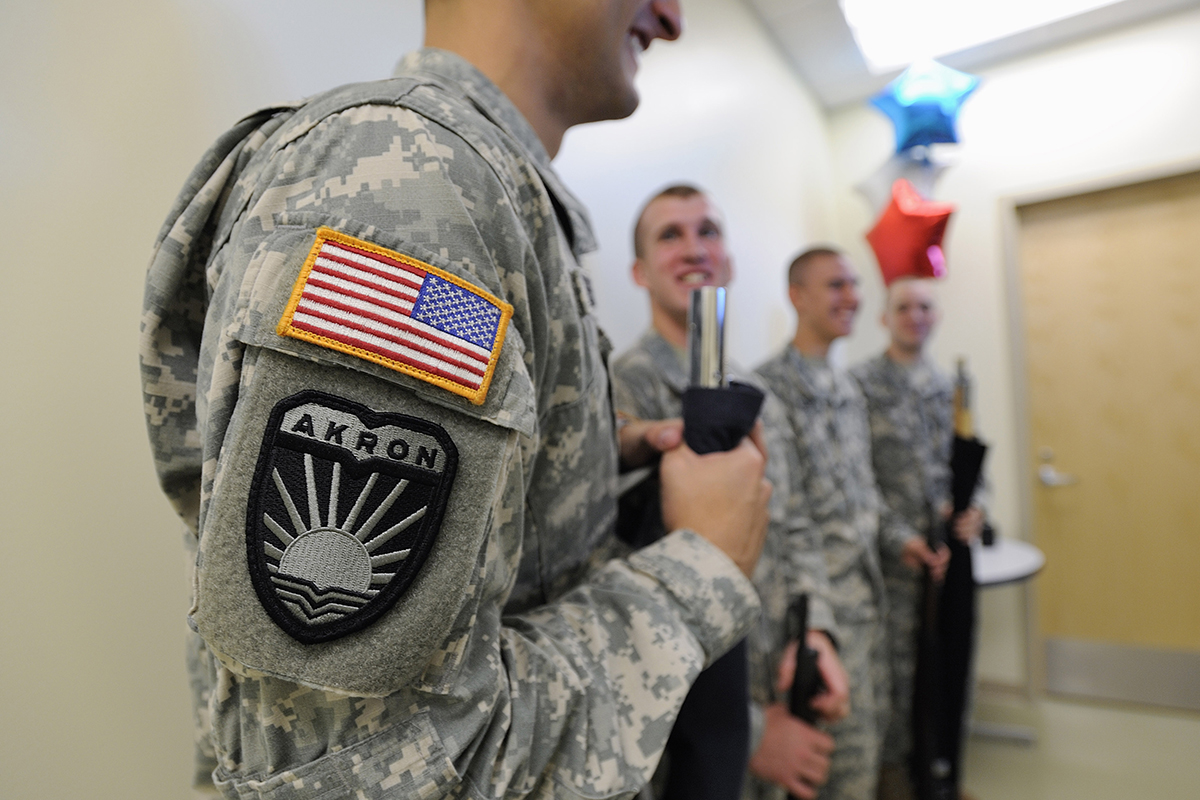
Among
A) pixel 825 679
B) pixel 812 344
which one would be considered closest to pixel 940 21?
pixel 812 344

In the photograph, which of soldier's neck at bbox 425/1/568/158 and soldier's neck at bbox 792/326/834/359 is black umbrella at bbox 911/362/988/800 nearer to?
soldier's neck at bbox 792/326/834/359

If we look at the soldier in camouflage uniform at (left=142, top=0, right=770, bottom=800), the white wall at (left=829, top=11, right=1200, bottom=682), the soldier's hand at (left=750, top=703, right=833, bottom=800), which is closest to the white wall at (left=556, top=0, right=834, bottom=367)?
the white wall at (left=829, top=11, right=1200, bottom=682)

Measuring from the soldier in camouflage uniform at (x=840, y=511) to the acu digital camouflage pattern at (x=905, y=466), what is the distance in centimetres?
18

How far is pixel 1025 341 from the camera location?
9.36 ft

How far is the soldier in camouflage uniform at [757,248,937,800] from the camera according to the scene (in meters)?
1.61

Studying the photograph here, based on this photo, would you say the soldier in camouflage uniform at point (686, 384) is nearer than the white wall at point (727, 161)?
Yes

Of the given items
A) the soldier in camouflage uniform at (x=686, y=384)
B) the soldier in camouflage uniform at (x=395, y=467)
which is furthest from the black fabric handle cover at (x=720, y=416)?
the soldier in camouflage uniform at (x=686, y=384)

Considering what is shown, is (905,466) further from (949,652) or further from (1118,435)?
(1118,435)

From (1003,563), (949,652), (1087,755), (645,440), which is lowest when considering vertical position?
(1087,755)

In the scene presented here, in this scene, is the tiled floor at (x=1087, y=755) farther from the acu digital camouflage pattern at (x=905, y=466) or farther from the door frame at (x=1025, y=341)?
the acu digital camouflage pattern at (x=905, y=466)

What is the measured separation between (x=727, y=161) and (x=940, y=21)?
1216 mm

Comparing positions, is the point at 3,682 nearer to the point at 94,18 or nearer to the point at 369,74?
the point at 94,18

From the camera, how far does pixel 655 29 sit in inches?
27.7

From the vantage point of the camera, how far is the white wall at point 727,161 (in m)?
1.57
